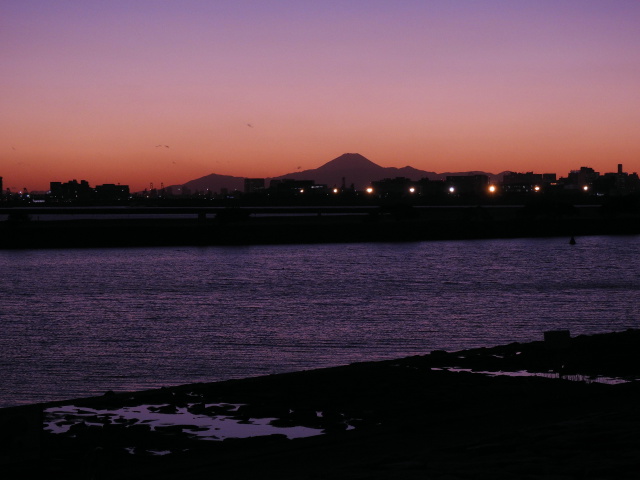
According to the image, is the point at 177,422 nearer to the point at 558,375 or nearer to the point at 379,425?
the point at 379,425

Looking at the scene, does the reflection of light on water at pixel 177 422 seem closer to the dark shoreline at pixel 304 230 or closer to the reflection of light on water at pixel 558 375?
the reflection of light on water at pixel 558 375

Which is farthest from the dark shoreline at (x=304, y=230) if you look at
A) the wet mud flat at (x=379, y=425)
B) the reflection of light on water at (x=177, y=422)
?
the reflection of light on water at (x=177, y=422)

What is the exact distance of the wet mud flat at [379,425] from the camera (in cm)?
880

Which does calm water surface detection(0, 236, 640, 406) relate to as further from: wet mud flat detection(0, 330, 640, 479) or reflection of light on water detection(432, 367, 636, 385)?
reflection of light on water detection(432, 367, 636, 385)

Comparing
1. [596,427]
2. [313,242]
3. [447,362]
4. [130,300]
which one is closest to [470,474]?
[596,427]

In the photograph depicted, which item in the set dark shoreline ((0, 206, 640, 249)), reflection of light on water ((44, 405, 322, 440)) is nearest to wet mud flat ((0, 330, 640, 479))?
reflection of light on water ((44, 405, 322, 440))

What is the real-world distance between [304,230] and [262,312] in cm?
7654

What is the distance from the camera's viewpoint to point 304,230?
364 feet

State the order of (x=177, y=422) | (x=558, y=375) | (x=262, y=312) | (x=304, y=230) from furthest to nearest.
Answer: (x=304, y=230), (x=262, y=312), (x=558, y=375), (x=177, y=422)

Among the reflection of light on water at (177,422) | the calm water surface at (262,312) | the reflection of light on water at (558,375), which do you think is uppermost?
the reflection of light on water at (177,422)

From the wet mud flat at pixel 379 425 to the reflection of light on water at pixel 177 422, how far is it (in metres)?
0.04

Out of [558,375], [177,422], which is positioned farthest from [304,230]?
[177,422]

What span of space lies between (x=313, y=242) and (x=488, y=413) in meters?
95.4

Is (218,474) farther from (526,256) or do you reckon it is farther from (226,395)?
(526,256)
